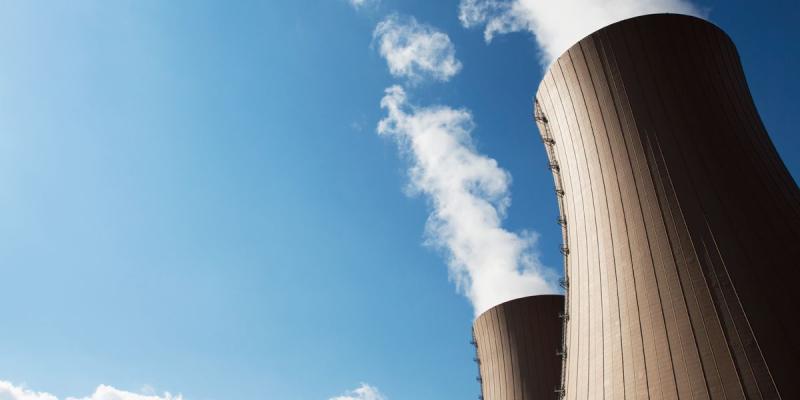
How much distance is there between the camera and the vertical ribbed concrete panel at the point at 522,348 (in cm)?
1852

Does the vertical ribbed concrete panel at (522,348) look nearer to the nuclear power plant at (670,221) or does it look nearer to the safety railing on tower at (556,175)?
the safety railing on tower at (556,175)

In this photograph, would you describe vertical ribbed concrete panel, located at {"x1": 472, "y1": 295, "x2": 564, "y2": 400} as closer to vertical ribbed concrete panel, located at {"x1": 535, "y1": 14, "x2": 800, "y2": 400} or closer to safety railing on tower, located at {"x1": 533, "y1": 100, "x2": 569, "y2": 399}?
safety railing on tower, located at {"x1": 533, "y1": 100, "x2": 569, "y2": 399}

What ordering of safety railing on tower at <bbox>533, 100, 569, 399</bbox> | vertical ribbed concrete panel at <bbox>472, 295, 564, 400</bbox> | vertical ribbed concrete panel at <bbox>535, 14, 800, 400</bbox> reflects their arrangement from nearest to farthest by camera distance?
vertical ribbed concrete panel at <bbox>535, 14, 800, 400</bbox> → safety railing on tower at <bbox>533, 100, 569, 399</bbox> → vertical ribbed concrete panel at <bbox>472, 295, 564, 400</bbox>

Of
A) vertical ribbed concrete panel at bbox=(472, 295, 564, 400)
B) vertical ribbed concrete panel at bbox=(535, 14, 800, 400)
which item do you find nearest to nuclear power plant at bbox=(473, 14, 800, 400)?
vertical ribbed concrete panel at bbox=(535, 14, 800, 400)

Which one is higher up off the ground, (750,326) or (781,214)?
(781,214)

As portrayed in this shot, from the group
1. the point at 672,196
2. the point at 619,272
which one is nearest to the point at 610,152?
the point at 672,196

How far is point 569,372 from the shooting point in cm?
1032

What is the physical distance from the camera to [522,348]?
18.9 metres

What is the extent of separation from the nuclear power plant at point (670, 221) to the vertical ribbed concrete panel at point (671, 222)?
0.02m

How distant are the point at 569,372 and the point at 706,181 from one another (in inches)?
158

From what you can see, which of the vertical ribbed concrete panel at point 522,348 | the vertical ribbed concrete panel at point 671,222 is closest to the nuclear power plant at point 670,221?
the vertical ribbed concrete panel at point 671,222

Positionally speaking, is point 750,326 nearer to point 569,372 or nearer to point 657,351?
point 657,351

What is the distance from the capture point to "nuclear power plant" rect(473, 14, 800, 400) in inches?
310

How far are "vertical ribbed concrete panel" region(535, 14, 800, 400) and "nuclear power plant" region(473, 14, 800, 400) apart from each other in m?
0.02
